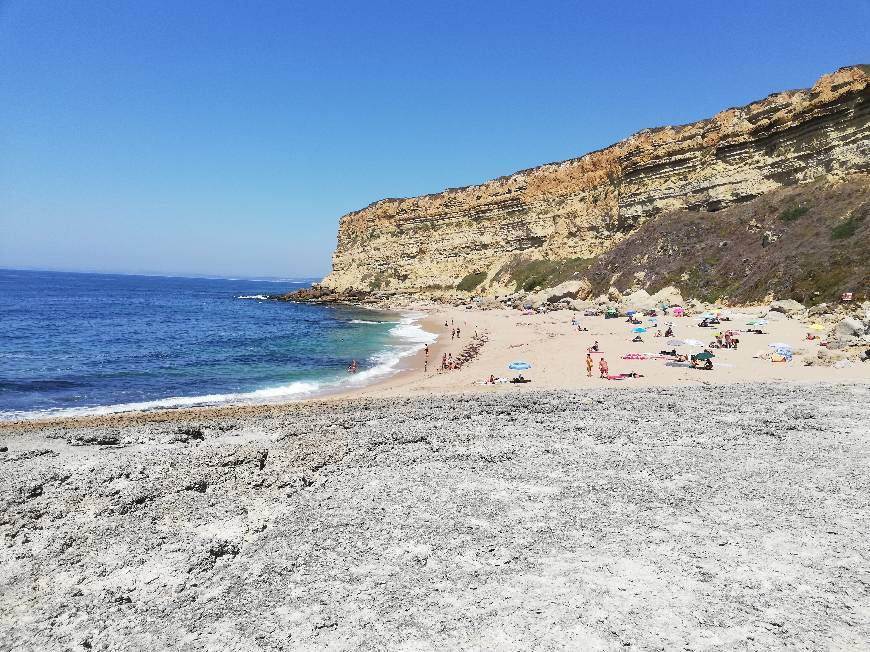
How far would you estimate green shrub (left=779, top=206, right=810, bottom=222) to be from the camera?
1411 inches

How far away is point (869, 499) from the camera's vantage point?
21.1 feet

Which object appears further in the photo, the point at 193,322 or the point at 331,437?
the point at 193,322

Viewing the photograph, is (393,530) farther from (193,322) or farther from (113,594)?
(193,322)

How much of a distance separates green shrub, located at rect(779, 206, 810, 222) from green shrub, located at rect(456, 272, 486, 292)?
1491 inches

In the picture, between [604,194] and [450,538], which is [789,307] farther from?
[604,194]

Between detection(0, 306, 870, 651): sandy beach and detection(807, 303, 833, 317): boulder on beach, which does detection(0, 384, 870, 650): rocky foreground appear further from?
detection(807, 303, 833, 317): boulder on beach

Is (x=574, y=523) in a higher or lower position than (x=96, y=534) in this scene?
higher

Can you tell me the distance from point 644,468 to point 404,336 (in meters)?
29.7

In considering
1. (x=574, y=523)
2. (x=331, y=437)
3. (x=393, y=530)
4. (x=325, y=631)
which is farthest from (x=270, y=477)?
(x=574, y=523)

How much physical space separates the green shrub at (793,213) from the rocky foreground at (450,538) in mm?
33251

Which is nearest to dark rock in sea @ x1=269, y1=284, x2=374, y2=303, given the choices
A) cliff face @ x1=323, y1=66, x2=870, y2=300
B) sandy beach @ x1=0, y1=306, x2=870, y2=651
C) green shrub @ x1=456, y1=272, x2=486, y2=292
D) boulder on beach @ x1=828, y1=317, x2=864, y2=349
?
cliff face @ x1=323, y1=66, x2=870, y2=300

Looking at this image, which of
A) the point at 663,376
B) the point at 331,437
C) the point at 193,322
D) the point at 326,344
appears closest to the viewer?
the point at 331,437

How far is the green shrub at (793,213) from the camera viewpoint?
3584 cm

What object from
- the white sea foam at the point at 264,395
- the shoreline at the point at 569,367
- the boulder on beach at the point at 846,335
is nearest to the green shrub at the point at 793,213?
the shoreline at the point at 569,367
